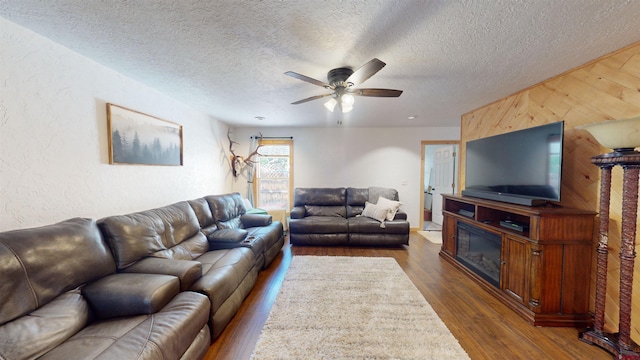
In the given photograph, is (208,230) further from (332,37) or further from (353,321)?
(332,37)

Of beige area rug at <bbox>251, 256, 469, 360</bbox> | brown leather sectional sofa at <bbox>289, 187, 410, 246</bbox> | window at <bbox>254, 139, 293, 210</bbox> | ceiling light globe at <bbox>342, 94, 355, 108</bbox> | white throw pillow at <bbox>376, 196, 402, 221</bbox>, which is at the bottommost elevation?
beige area rug at <bbox>251, 256, 469, 360</bbox>

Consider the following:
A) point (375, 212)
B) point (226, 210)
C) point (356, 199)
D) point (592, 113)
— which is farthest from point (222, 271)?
point (592, 113)

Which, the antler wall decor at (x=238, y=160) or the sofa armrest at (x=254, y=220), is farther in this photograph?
the antler wall decor at (x=238, y=160)

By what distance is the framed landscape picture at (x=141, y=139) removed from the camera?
7.23 feet

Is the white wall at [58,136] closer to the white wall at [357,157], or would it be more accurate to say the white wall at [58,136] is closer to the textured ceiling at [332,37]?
the textured ceiling at [332,37]

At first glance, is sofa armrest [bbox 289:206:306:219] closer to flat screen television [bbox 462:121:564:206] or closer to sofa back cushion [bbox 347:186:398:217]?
sofa back cushion [bbox 347:186:398:217]

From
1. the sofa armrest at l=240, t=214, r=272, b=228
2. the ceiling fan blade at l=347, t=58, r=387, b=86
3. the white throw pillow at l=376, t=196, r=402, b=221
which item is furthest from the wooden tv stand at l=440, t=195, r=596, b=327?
the sofa armrest at l=240, t=214, r=272, b=228

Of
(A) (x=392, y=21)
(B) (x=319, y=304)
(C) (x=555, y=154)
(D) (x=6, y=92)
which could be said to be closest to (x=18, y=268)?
(D) (x=6, y=92)

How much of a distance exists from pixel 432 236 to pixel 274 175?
369cm

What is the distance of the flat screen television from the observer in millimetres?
2057

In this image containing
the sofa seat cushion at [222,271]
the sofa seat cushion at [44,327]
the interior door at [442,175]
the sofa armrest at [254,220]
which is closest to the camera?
the sofa seat cushion at [44,327]

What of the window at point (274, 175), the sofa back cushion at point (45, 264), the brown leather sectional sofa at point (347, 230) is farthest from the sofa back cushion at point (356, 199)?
the sofa back cushion at point (45, 264)

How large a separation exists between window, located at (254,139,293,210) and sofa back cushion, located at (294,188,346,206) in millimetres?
548

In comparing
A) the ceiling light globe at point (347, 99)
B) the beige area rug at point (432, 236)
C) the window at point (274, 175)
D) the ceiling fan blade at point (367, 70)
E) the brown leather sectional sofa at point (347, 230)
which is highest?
the ceiling fan blade at point (367, 70)
